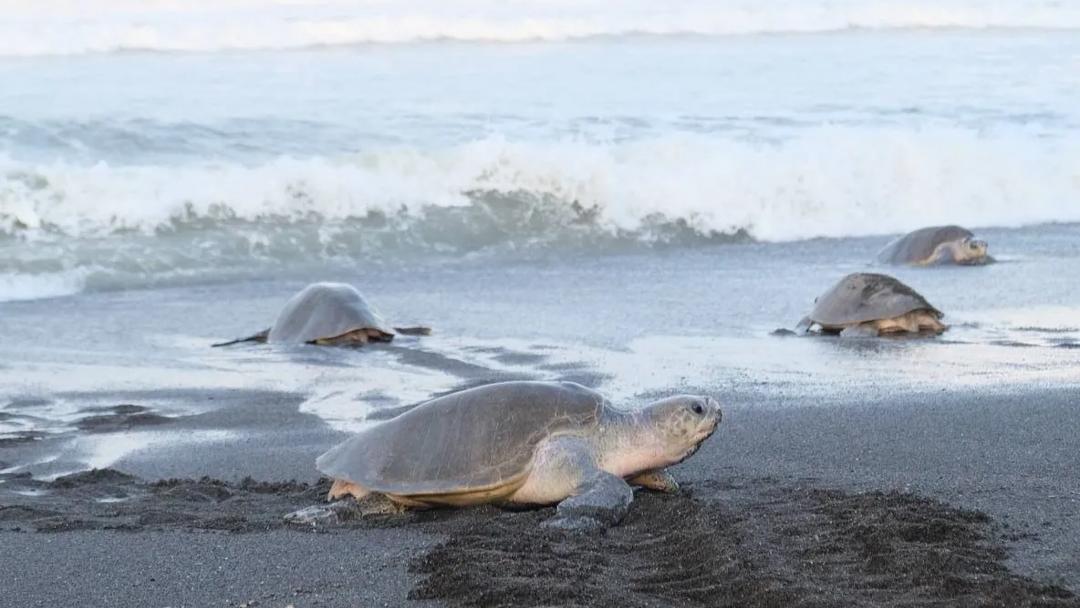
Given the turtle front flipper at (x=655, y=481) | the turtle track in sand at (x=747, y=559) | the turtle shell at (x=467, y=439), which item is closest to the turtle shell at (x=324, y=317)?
the turtle shell at (x=467, y=439)

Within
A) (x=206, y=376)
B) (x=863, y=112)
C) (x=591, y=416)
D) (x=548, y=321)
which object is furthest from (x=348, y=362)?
(x=863, y=112)

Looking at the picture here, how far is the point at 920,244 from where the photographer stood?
9930mm

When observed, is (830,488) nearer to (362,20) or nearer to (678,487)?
(678,487)

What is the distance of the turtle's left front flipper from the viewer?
11.3 feet

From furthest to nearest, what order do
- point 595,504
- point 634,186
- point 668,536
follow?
point 634,186
point 595,504
point 668,536

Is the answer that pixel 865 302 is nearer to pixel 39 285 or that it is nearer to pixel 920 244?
pixel 920 244

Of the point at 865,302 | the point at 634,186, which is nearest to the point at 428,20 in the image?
the point at 634,186

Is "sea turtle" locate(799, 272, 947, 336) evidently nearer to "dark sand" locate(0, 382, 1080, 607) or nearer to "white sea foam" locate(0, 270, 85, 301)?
"dark sand" locate(0, 382, 1080, 607)

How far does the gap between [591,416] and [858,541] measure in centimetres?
93

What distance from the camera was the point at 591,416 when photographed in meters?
3.87

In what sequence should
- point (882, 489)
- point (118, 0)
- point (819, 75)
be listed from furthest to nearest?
point (118, 0)
point (819, 75)
point (882, 489)

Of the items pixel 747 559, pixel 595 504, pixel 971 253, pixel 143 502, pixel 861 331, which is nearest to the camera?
pixel 747 559

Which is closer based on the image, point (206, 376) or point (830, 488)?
point (830, 488)

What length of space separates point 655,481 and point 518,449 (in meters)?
0.41
